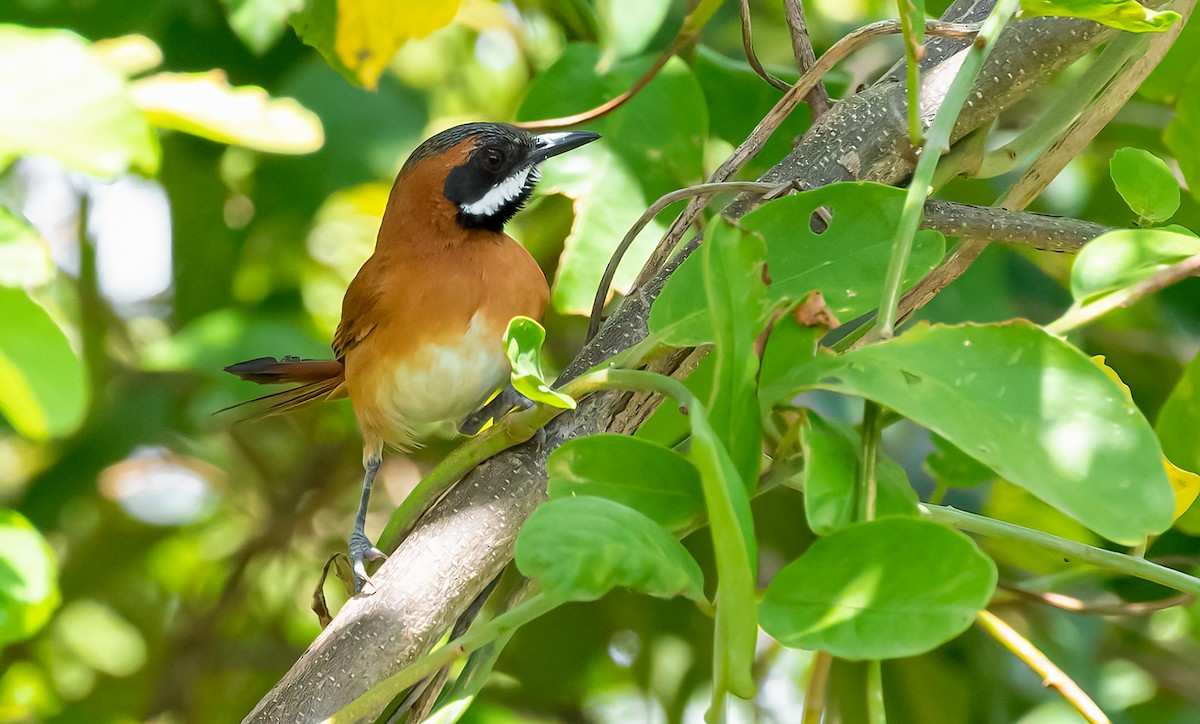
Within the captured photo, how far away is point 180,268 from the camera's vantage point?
2.21 m

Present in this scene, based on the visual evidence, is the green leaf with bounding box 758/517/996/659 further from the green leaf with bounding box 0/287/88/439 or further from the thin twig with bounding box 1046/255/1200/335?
the green leaf with bounding box 0/287/88/439

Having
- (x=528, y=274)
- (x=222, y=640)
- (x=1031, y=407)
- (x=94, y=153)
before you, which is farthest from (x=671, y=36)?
(x=222, y=640)

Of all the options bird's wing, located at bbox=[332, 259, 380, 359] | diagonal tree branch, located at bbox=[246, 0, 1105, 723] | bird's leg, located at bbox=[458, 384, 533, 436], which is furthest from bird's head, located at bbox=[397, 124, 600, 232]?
diagonal tree branch, located at bbox=[246, 0, 1105, 723]

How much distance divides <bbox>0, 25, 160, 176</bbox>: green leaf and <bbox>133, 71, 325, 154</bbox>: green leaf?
7 cm

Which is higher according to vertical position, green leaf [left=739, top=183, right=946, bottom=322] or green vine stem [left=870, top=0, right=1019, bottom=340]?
green vine stem [left=870, top=0, right=1019, bottom=340]

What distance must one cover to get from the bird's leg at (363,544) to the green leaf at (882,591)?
0.52 metres

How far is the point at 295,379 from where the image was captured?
7.00 ft

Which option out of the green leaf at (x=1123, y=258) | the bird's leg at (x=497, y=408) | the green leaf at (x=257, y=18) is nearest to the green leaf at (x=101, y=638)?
the bird's leg at (x=497, y=408)

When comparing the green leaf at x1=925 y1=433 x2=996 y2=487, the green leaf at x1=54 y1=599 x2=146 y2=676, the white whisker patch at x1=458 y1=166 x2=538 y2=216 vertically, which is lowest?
the green leaf at x1=54 y1=599 x2=146 y2=676

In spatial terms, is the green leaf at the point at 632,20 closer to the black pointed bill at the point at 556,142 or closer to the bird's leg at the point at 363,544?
the bird's leg at the point at 363,544

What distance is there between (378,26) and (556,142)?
429 mm

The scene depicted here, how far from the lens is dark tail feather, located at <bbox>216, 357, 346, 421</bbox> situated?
1.95 meters

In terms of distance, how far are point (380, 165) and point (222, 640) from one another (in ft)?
3.92

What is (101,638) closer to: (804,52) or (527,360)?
(804,52)
